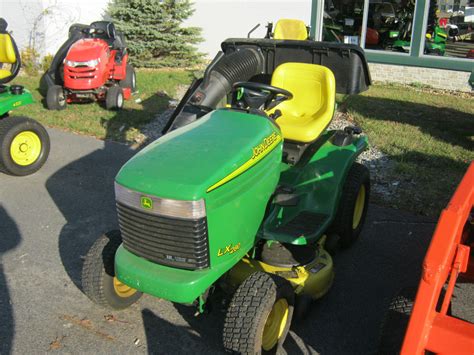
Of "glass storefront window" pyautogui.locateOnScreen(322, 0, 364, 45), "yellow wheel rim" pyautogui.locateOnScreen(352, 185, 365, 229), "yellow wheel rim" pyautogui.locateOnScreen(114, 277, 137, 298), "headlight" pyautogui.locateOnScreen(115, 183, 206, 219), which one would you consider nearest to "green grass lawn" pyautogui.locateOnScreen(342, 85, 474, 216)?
"yellow wheel rim" pyautogui.locateOnScreen(352, 185, 365, 229)

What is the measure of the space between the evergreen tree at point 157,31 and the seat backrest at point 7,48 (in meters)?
5.46

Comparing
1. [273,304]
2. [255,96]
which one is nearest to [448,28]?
[255,96]

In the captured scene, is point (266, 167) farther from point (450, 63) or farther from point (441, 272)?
point (450, 63)

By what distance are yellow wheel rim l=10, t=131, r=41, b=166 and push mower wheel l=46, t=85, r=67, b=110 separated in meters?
2.36

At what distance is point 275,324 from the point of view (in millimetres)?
2877

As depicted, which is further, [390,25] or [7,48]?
[390,25]

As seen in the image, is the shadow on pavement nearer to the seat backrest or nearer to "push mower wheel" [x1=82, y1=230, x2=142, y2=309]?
"push mower wheel" [x1=82, y1=230, x2=142, y2=309]

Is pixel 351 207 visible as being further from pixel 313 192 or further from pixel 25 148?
pixel 25 148

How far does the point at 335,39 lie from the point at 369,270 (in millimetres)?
8396

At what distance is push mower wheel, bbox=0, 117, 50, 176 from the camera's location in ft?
17.5

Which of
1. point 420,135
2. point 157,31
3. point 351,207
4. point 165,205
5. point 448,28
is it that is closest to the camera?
point 165,205

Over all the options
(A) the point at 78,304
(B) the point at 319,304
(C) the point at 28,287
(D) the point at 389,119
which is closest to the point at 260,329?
(B) the point at 319,304

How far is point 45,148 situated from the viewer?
18.8 feet

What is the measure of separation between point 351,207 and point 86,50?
18.9 ft
